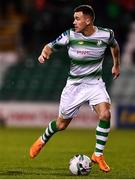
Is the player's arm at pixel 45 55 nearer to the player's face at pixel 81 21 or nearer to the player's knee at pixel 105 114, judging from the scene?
the player's face at pixel 81 21

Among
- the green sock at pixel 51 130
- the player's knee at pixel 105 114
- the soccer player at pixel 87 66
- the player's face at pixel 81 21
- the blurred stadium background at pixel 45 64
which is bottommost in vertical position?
the blurred stadium background at pixel 45 64

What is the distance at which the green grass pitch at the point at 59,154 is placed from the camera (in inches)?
410

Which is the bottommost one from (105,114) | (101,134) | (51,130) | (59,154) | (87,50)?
(59,154)

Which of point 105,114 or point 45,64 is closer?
point 105,114

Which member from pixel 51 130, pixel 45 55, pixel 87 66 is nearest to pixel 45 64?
pixel 51 130

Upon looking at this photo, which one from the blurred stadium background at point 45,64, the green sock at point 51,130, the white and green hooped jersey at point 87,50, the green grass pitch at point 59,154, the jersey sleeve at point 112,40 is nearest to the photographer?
the green grass pitch at point 59,154

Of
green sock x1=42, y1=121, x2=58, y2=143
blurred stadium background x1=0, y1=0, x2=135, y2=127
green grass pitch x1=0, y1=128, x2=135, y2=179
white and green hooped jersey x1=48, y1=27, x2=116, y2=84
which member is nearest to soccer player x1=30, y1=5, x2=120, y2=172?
white and green hooped jersey x1=48, y1=27, x2=116, y2=84

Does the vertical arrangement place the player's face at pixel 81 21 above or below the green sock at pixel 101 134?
above

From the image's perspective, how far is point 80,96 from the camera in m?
11.3

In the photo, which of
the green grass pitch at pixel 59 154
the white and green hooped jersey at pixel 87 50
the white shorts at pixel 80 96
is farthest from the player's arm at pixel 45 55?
the green grass pitch at pixel 59 154

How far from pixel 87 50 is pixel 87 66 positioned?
0.71ft

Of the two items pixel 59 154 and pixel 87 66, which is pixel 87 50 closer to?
pixel 87 66

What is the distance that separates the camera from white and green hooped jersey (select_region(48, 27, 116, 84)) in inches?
437

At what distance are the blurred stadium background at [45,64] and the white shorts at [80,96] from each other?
12507 millimetres
